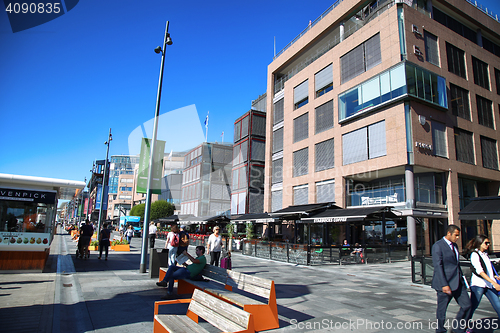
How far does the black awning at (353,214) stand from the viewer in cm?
1856

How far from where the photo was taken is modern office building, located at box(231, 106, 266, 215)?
40.9 meters

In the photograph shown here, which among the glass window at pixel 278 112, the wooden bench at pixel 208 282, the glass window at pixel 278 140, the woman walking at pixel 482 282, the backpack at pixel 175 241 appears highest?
the glass window at pixel 278 112

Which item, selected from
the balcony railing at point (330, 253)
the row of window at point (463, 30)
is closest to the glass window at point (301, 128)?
the row of window at point (463, 30)

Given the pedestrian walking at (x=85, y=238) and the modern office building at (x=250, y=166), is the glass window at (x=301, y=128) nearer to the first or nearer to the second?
the modern office building at (x=250, y=166)

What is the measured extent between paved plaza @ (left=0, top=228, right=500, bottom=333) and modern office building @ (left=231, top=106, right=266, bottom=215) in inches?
1204

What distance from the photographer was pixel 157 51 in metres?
11.6

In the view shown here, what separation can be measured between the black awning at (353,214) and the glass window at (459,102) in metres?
12.5

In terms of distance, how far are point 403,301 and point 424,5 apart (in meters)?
28.7

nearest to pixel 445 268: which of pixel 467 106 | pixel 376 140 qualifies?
pixel 376 140

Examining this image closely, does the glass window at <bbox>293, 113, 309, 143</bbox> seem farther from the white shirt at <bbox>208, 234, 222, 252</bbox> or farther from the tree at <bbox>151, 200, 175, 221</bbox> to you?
the tree at <bbox>151, 200, 175, 221</bbox>

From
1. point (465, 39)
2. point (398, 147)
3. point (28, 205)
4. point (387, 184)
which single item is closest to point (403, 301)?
point (28, 205)

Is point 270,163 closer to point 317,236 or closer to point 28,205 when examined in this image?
point 317,236

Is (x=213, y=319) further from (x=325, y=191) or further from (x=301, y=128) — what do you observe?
(x=301, y=128)

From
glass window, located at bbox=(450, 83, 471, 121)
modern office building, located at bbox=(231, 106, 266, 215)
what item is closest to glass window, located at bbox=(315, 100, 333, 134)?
glass window, located at bbox=(450, 83, 471, 121)
